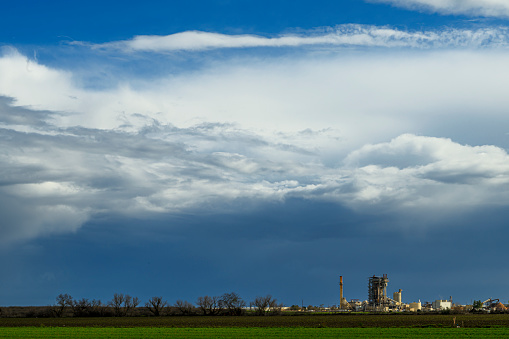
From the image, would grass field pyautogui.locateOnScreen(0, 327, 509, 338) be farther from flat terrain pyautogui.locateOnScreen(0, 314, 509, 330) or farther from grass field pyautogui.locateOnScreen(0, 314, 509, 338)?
flat terrain pyautogui.locateOnScreen(0, 314, 509, 330)

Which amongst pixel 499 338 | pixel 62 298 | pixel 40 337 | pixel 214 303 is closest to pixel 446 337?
pixel 499 338

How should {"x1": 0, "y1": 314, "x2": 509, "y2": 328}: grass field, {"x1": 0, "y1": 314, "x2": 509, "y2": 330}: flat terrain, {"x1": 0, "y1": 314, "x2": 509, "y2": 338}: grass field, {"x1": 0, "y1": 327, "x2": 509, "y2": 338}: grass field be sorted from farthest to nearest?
{"x1": 0, "y1": 314, "x2": 509, "y2": 328}: grass field < {"x1": 0, "y1": 314, "x2": 509, "y2": 330}: flat terrain < {"x1": 0, "y1": 314, "x2": 509, "y2": 338}: grass field < {"x1": 0, "y1": 327, "x2": 509, "y2": 338}: grass field

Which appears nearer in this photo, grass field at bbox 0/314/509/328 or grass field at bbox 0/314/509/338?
grass field at bbox 0/314/509/338

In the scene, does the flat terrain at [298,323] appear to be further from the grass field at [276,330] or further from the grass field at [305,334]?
the grass field at [305,334]

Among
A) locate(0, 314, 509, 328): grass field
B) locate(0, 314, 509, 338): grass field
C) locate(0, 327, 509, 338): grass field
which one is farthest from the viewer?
locate(0, 314, 509, 328): grass field

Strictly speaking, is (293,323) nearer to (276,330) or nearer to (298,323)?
(298,323)

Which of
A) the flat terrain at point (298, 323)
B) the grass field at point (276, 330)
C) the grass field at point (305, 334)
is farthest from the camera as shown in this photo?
the flat terrain at point (298, 323)

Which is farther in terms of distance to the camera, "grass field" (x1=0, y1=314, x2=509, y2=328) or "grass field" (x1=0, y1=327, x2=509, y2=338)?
"grass field" (x1=0, y1=314, x2=509, y2=328)

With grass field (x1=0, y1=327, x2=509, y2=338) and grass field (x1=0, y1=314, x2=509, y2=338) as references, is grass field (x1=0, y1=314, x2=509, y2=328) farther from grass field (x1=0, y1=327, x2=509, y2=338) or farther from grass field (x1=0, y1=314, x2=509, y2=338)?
grass field (x1=0, y1=327, x2=509, y2=338)

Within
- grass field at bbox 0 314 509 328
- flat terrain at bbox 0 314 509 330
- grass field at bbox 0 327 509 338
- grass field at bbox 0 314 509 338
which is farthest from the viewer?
grass field at bbox 0 314 509 328

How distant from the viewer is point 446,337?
66.4 m

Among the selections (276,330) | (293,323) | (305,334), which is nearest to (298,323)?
(293,323)

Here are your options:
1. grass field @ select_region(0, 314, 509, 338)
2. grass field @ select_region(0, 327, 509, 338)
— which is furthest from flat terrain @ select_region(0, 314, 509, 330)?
grass field @ select_region(0, 327, 509, 338)

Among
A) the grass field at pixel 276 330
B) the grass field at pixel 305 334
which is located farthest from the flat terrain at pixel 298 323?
the grass field at pixel 305 334
